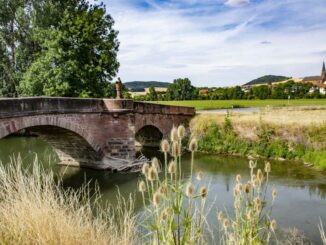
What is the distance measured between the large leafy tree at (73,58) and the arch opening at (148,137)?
3580 mm

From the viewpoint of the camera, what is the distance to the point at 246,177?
46.4 ft

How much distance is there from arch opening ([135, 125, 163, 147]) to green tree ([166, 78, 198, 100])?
39.0 m

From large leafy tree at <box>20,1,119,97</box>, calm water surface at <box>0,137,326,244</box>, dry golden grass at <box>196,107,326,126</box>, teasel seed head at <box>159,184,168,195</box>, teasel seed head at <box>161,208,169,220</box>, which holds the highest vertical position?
large leafy tree at <box>20,1,119,97</box>

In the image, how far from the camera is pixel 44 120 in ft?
40.7

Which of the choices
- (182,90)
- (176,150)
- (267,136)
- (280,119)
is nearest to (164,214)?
(176,150)

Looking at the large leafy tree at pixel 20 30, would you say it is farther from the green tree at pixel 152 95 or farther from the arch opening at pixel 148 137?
the green tree at pixel 152 95

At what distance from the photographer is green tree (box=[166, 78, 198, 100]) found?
204 ft

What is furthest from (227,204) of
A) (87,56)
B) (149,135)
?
(87,56)

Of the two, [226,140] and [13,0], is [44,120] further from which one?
[13,0]

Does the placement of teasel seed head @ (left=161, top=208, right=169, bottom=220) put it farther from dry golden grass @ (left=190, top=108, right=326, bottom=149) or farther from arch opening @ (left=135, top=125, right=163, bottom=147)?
arch opening @ (left=135, top=125, right=163, bottom=147)

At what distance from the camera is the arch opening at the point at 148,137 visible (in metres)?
22.5

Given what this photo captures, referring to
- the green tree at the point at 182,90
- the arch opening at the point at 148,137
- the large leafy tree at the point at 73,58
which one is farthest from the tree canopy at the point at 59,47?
the green tree at the point at 182,90

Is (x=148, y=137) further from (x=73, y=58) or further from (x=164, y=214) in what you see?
(x=164, y=214)

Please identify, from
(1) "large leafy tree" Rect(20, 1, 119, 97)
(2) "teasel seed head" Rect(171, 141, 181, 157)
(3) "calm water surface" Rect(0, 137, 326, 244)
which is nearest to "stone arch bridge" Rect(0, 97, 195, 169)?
(3) "calm water surface" Rect(0, 137, 326, 244)
